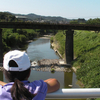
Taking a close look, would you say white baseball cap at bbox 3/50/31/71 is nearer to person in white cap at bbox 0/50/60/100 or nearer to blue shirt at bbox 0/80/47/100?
person in white cap at bbox 0/50/60/100

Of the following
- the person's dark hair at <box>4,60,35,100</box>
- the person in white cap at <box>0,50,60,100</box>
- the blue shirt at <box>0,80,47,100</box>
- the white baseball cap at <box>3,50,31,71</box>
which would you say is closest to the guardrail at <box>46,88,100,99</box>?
the person in white cap at <box>0,50,60,100</box>

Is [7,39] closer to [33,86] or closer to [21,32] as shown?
[21,32]

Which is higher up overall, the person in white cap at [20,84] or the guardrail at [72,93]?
the person in white cap at [20,84]

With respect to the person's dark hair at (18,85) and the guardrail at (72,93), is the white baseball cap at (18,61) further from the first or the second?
the guardrail at (72,93)

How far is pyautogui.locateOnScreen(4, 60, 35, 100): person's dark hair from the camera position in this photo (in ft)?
4.04

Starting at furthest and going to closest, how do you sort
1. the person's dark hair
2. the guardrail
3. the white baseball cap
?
the guardrail < the white baseball cap < the person's dark hair

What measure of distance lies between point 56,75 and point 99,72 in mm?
5956

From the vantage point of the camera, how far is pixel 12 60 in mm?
1407

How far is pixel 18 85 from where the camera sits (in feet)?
4.25

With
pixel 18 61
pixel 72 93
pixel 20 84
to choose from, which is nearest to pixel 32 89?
pixel 20 84

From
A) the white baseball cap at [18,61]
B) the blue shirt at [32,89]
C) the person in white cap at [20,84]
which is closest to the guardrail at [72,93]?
the person in white cap at [20,84]

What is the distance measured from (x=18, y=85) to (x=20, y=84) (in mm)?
21

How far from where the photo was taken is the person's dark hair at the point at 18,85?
4.04ft

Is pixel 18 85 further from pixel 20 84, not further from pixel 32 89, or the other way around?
pixel 32 89
